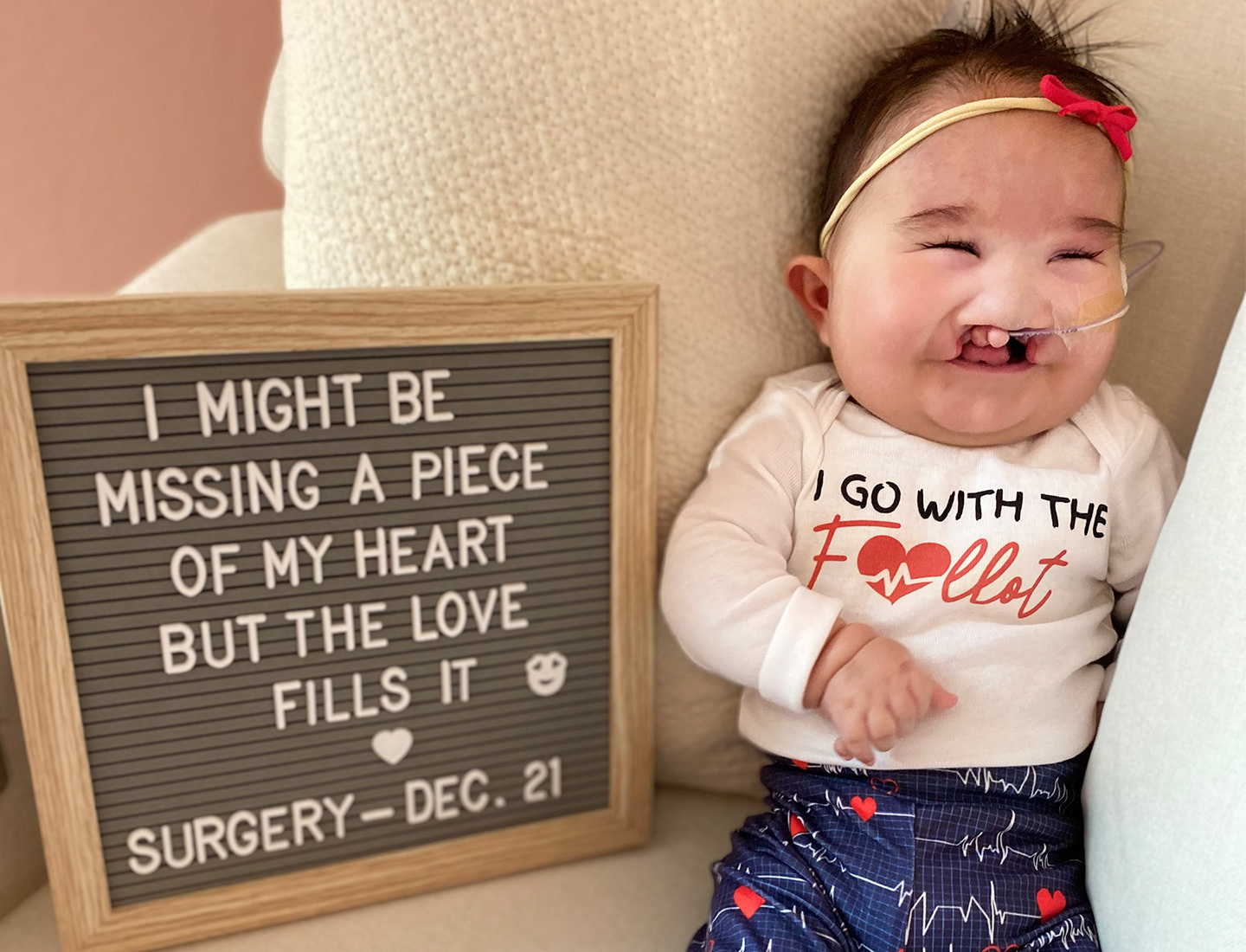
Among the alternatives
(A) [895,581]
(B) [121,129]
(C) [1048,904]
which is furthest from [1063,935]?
(B) [121,129]

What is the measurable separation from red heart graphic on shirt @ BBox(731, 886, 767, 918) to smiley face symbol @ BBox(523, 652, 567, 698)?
8.0 inches

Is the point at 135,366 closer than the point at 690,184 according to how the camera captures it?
Yes

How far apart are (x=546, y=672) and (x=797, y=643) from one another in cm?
21

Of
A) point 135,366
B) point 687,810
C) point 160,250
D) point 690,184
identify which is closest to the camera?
point 135,366

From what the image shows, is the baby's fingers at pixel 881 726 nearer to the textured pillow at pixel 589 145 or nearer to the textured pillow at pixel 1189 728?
the textured pillow at pixel 1189 728

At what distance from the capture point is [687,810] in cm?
86

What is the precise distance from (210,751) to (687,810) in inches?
15.5

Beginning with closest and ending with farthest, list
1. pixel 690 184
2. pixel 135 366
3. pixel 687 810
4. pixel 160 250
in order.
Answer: pixel 135 366 < pixel 690 184 < pixel 687 810 < pixel 160 250

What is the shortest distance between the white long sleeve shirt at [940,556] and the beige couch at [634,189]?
0.25 ft

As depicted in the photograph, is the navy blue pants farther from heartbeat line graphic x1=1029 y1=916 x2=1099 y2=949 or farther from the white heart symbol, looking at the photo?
the white heart symbol

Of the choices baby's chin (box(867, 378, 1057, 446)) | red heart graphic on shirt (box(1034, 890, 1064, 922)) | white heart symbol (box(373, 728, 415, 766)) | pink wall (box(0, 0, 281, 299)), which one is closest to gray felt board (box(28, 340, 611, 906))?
white heart symbol (box(373, 728, 415, 766))

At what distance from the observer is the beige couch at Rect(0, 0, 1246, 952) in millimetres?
704

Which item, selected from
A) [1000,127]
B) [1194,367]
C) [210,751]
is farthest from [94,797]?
[1194,367]

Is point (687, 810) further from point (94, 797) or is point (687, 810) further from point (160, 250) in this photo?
point (160, 250)
